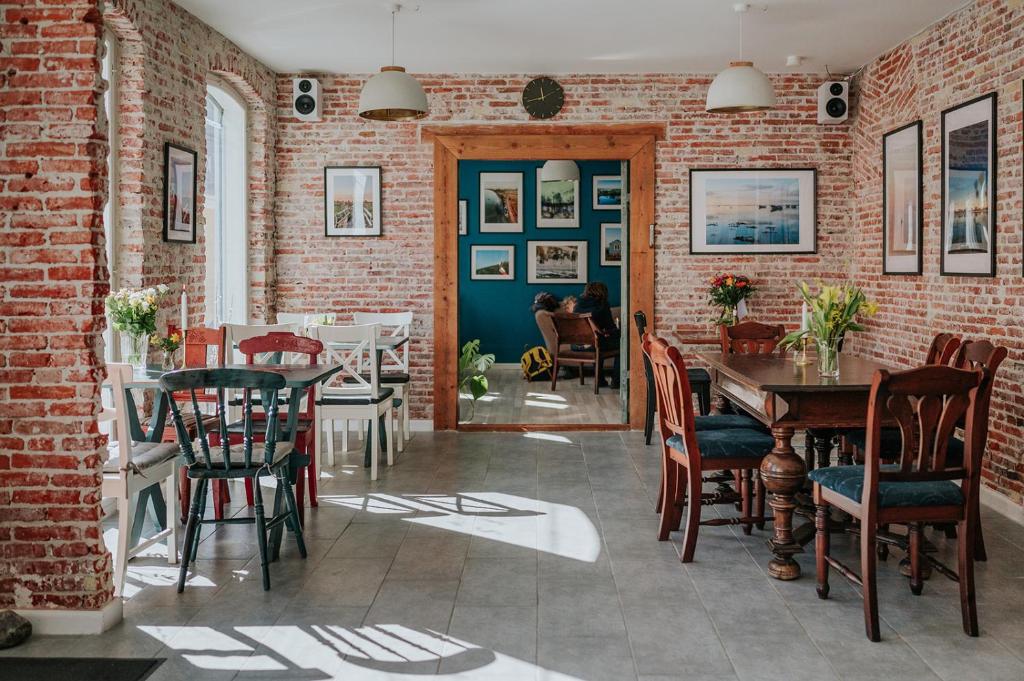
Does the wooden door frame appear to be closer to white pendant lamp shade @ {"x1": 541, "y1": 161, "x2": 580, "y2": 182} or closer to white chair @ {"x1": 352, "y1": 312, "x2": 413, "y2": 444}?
white chair @ {"x1": 352, "y1": 312, "x2": 413, "y2": 444}

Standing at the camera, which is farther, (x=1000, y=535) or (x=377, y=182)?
(x=377, y=182)

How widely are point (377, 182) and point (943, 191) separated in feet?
15.1

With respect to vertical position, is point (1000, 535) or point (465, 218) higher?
point (465, 218)

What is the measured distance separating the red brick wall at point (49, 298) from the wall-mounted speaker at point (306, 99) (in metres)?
4.62

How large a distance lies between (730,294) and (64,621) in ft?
19.3

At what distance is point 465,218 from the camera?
13.0 metres

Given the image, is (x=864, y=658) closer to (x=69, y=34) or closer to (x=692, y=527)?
(x=692, y=527)

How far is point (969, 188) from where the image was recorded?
236 inches

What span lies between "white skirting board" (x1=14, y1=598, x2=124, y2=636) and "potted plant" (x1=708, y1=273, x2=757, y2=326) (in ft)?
18.5

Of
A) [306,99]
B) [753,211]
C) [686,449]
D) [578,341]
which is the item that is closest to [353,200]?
[306,99]

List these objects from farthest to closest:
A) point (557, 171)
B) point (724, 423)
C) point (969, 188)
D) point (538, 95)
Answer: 1. point (557, 171)
2. point (538, 95)
3. point (969, 188)
4. point (724, 423)

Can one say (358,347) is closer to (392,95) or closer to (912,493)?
(392,95)

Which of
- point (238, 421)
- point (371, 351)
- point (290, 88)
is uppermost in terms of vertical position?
point (290, 88)

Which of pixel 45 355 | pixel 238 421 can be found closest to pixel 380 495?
pixel 238 421
